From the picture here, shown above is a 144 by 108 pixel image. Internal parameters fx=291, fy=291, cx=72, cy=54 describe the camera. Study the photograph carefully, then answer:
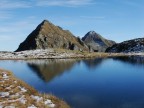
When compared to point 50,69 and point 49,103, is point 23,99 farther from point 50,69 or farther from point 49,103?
point 50,69

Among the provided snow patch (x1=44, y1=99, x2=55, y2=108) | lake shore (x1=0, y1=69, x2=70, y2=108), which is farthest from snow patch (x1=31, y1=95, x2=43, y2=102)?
snow patch (x1=44, y1=99, x2=55, y2=108)

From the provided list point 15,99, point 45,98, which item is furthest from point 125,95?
point 15,99

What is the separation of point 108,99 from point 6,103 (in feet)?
46.8

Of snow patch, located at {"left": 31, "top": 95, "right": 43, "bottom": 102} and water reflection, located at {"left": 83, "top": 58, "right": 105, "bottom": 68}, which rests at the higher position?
water reflection, located at {"left": 83, "top": 58, "right": 105, "bottom": 68}

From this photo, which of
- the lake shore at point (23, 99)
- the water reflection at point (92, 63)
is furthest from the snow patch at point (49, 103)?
the water reflection at point (92, 63)

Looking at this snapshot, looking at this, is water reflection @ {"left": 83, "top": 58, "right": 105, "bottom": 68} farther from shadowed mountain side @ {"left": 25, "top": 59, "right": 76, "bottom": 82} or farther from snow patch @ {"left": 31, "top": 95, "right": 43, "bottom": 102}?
snow patch @ {"left": 31, "top": 95, "right": 43, "bottom": 102}

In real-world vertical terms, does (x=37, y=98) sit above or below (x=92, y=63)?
below

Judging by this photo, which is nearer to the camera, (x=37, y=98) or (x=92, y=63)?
(x=37, y=98)

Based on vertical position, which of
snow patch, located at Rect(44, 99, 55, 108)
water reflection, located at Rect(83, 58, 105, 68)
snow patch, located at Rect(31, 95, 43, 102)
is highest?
water reflection, located at Rect(83, 58, 105, 68)

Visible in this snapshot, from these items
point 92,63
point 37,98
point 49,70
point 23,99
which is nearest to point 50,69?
point 49,70

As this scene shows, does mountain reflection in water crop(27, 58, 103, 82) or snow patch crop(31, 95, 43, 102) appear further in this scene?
mountain reflection in water crop(27, 58, 103, 82)

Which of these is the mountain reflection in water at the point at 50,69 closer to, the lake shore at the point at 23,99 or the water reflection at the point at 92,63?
the water reflection at the point at 92,63

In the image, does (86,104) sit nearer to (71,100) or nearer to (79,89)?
(71,100)

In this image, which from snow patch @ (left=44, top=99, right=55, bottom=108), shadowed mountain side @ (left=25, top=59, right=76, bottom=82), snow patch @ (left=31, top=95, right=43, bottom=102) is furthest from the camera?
shadowed mountain side @ (left=25, top=59, right=76, bottom=82)
